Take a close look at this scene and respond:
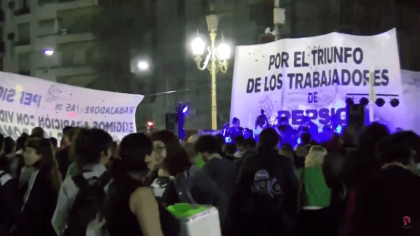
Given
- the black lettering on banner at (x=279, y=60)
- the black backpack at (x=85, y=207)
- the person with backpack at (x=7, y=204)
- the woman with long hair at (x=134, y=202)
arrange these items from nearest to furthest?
the woman with long hair at (x=134, y=202) → the black backpack at (x=85, y=207) → the person with backpack at (x=7, y=204) → the black lettering on banner at (x=279, y=60)

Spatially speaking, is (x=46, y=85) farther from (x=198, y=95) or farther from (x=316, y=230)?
(x=198, y=95)

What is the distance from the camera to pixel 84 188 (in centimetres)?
401

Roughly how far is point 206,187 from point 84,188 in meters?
1.25

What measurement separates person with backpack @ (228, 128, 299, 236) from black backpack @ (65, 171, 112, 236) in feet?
6.05

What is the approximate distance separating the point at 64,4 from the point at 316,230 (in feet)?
116

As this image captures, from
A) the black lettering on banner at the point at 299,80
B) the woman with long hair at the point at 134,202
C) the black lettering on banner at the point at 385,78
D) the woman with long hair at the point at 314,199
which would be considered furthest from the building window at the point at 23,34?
the woman with long hair at the point at 134,202

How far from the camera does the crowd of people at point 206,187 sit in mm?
3561

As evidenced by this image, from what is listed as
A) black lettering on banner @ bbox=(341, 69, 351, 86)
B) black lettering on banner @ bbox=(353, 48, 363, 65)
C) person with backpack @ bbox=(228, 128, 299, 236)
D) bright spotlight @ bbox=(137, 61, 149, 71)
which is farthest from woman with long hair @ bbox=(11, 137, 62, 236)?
bright spotlight @ bbox=(137, 61, 149, 71)

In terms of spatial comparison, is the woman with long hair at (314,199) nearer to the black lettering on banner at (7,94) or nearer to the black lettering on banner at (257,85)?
the black lettering on banner at (257,85)

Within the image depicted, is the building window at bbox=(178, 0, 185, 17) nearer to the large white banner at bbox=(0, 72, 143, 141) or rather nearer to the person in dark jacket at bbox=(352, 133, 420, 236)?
the large white banner at bbox=(0, 72, 143, 141)

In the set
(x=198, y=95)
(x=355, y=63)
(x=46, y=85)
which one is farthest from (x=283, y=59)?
(x=198, y=95)

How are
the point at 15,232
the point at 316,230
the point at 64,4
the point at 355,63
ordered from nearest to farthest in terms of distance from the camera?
the point at 15,232 < the point at 316,230 < the point at 355,63 < the point at 64,4

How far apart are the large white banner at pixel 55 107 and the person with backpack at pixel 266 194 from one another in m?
4.81

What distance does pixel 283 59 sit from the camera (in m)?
10.7
